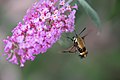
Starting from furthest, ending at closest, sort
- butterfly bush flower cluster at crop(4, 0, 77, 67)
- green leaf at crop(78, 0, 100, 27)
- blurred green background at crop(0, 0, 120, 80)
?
blurred green background at crop(0, 0, 120, 80), green leaf at crop(78, 0, 100, 27), butterfly bush flower cluster at crop(4, 0, 77, 67)

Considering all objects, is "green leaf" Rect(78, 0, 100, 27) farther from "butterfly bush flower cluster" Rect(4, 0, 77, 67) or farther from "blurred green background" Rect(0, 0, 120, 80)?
"blurred green background" Rect(0, 0, 120, 80)

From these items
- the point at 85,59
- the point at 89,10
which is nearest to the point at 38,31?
the point at 89,10

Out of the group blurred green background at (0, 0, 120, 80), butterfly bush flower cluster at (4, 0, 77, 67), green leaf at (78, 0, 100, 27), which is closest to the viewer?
butterfly bush flower cluster at (4, 0, 77, 67)

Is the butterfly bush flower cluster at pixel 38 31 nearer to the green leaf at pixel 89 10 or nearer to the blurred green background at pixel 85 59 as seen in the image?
the green leaf at pixel 89 10

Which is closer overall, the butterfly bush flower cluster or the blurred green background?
the butterfly bush flower cluster

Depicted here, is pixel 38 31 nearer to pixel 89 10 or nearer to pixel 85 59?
pixel 89 10

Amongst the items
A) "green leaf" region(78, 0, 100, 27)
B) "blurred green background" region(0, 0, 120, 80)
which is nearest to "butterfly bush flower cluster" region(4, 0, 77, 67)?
"green leaf" region(78, 0, 100, 27)
